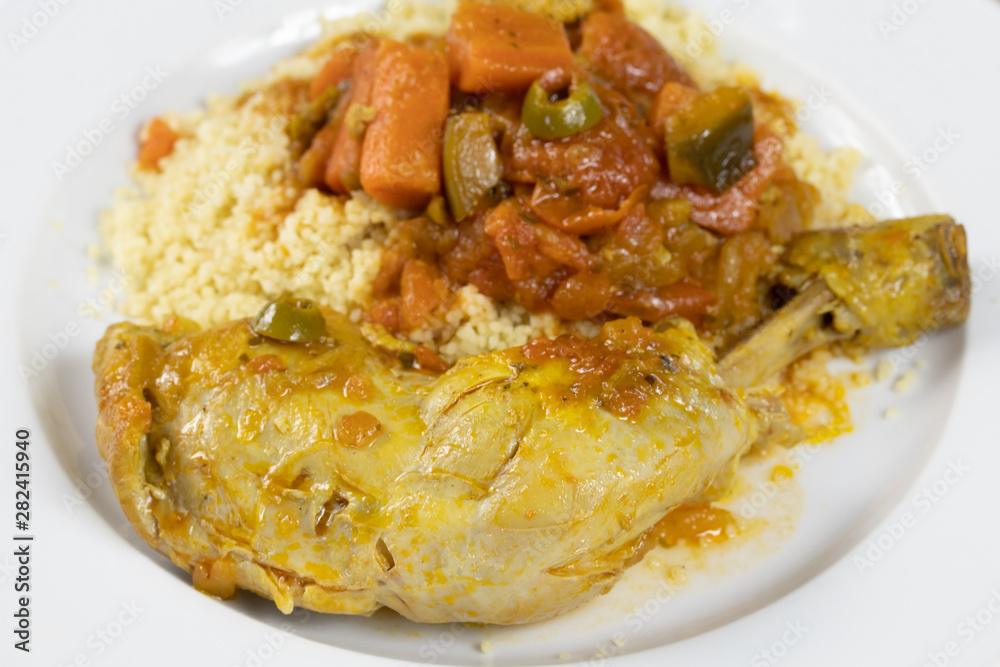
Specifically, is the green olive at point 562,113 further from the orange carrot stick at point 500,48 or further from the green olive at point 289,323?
the green olive at point 289,323

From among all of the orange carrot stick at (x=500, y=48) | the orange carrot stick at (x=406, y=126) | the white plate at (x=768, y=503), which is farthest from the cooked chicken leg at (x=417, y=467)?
the orange carrot stick at (x=500, y=48)

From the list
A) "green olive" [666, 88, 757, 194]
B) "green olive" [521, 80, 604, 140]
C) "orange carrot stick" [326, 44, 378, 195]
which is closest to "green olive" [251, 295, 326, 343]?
"orange carrot stick" [326, 44, 378, 195]

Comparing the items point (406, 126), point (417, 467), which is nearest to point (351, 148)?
point (406, 126)

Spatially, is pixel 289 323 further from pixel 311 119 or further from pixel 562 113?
pixel 311 119

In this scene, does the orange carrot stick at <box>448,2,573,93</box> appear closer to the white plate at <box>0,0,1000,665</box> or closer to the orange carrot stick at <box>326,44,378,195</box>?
the orange carrot stick at <box>326,44,378,195</box>

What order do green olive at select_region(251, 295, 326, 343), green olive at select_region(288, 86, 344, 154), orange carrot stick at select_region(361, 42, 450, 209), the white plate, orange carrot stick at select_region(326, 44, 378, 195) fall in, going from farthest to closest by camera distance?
green olive at select_region(288, 86, 344, 154)
orange carrot stick at select_region(326, 44, 378, 195)
orange carrot stick at select_region(361, 42, 450, 209)
green olive at select_region(251, 295, 326, 343)
the white plate
